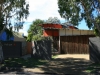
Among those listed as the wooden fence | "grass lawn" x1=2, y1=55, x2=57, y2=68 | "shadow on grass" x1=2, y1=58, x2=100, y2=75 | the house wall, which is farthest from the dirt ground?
the house wall

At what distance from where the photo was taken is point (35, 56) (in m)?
22.0

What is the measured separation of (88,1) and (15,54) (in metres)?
12.6

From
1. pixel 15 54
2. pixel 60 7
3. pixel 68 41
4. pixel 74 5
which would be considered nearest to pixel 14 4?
pixel 60 7

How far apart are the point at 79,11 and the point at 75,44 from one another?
15.2 meters

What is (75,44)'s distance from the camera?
95.9ft

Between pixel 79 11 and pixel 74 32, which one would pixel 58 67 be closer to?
pixel 79 11

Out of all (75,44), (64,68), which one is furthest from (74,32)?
(64,68)

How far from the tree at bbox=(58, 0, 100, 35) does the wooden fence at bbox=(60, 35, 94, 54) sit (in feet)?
45.7

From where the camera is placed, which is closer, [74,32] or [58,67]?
[58,67]

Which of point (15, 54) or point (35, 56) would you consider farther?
point (15, 54)

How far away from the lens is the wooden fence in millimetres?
29047

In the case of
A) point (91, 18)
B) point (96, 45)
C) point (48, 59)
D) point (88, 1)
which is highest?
point (88, 1)

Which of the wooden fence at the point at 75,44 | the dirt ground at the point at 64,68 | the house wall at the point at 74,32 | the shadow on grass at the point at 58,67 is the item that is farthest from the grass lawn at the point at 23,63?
the house wall at the point at 74,32

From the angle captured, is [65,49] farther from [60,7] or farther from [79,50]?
[60,7]
